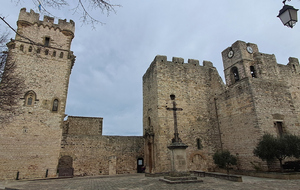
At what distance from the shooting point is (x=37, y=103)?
1428 centimetres

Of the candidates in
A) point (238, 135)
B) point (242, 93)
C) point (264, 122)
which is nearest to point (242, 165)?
point (238, 135)

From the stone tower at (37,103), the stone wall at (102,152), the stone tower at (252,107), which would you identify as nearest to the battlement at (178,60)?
the stone tower at (252,107)

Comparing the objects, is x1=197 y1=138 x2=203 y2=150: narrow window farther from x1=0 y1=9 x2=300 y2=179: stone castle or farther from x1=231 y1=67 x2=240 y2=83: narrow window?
x1=231 y1=67 x2=240 y2=83: narrow window

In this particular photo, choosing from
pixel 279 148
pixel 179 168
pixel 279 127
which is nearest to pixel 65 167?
pixel 179 168

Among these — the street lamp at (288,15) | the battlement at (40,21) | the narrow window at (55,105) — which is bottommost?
the street lamp at (288,15)

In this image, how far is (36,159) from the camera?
42.9 feet

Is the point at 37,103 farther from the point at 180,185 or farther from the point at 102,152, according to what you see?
the point at 180,185

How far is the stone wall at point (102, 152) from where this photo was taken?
14.6 metres

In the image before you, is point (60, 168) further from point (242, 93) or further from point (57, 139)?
point (242, 93)

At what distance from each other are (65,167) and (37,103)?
5.34 metres

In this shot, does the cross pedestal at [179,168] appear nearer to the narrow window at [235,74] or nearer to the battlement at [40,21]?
the narrow window at [235,74]

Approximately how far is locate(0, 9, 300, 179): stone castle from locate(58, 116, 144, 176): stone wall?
0.24 ft

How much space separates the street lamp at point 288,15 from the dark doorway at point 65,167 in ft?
49.4

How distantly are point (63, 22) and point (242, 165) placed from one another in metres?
18.8
